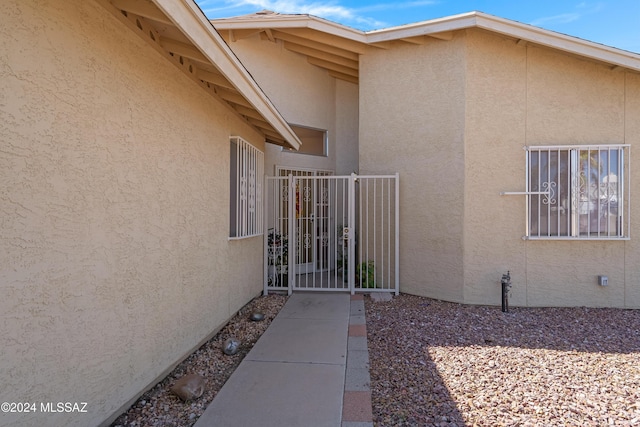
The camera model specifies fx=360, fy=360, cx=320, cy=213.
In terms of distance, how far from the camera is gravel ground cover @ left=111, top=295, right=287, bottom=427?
3457mm

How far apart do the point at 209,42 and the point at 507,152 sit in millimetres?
6163

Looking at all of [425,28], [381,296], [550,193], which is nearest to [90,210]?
[381,296]

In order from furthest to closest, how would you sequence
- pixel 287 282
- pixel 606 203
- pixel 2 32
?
pixel 287 282 → pixel 606 203 → pixel 2 32

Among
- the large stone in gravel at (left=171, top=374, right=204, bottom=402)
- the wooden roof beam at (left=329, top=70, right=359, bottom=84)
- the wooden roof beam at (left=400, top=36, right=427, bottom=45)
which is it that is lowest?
the large stone in gravel at (left=171, top=374, right=204, bottom=402)

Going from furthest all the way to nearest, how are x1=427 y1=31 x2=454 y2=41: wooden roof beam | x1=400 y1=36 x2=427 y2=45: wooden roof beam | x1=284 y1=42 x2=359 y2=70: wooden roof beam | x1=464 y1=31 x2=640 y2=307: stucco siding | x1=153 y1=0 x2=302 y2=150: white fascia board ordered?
1. x1=284 y1=42 x2=359 y2=70: wooden roof beam
2. x1=400 y1=36 x2=427 y2=45: wooden roof beam
3. x1=427 y1=31 x2=454 y2=41: wooden roof beam
4. x1=464 y1=31 x2=640 y2=307: stucco siding
5. x1=153 y1=0 x2=302 y2=150: white fascia board

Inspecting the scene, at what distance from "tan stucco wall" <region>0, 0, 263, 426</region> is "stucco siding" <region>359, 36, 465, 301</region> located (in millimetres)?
4924

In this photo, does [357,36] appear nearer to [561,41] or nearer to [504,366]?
[561,41]

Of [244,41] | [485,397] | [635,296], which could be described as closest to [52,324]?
[485,397]

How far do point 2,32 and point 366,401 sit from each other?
423 centimetres

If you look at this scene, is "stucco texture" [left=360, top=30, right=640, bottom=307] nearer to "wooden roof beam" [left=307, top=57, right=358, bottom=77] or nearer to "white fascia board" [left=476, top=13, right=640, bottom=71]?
"white fascia board" [left=476, top=13, right=640, bottom=71]

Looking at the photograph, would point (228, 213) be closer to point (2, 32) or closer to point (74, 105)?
point (74, 105)

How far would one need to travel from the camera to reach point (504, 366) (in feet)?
15.2

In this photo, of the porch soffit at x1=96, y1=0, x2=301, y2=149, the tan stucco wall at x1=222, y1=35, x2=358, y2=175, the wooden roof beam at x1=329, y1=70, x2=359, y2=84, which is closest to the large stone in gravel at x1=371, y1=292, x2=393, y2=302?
the tan stucco wall at x1=222, y1=35, x2=358, y2=175

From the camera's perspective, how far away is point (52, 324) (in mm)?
2598
